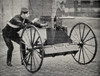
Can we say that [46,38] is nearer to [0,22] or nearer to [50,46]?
[50,46]

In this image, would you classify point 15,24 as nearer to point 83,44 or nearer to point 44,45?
point 44,45

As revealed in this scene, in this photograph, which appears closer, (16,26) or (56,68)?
(16,26)

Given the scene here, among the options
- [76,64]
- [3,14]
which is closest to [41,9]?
[3,14]

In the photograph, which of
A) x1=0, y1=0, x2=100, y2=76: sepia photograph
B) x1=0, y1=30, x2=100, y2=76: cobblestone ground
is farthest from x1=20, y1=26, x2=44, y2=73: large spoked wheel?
x1=0, y1=30, x2=100, y2=76: cobblestone ground

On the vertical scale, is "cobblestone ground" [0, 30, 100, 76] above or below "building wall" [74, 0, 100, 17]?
below

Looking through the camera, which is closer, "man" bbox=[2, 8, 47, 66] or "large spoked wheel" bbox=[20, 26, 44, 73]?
"large spoked wheel" bbox=[20, 26, 44, 73]

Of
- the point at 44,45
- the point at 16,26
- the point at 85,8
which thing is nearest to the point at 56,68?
the point at 44,45

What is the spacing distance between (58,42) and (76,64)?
0.69 m

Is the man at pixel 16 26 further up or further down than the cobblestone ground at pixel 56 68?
further up

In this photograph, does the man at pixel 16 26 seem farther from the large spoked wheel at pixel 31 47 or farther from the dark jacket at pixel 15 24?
the large spoked wheel at pixel 31 47

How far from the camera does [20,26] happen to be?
3.91 m

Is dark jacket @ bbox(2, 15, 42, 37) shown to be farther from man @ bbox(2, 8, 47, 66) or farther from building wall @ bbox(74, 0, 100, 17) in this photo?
building wall @ bbox(74, 0, 100, 17)

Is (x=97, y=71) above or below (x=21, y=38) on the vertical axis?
below

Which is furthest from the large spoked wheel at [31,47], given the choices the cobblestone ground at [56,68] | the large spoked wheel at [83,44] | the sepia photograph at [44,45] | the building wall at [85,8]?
the building wall at [85,8]
